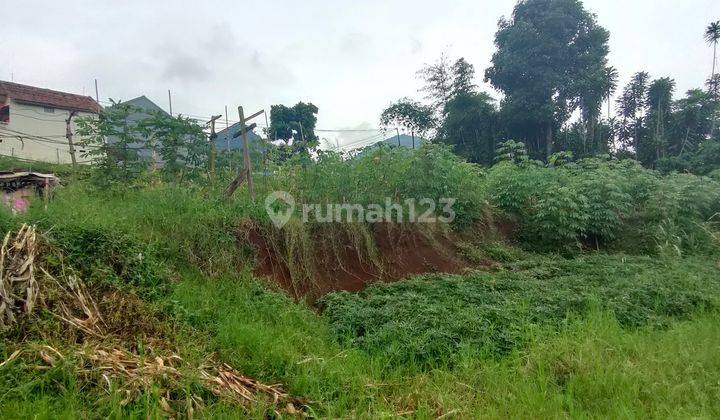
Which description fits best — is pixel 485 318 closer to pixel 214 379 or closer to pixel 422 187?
pixel 214 379

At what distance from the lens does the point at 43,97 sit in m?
16.7

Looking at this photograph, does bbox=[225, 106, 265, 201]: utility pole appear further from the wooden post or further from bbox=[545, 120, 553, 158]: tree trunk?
bbox=[545, 120, 553, 158]: tree trunk

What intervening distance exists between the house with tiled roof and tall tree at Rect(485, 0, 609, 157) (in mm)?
18864

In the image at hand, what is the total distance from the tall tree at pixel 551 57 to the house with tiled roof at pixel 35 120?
18864 millimetres

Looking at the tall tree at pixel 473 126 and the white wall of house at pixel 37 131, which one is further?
the tall tree at pixel 473 126

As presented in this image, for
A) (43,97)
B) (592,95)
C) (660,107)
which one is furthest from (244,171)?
(660,107)

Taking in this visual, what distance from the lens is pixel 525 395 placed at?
2555 mm

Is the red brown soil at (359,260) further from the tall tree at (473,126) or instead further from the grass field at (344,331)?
the tall tree at (473,126)

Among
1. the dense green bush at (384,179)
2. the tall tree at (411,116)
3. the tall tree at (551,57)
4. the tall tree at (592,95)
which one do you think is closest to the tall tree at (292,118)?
the tall tree at (411,116)

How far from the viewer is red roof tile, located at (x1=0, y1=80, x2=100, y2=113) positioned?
15859 mm

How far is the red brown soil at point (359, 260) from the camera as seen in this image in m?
4.81

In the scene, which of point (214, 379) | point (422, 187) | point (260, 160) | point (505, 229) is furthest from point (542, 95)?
point (214, 379)

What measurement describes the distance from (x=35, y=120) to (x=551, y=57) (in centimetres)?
2310

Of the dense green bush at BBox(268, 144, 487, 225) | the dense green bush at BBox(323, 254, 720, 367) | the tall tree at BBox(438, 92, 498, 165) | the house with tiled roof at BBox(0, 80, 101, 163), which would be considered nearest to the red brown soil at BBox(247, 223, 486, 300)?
the dense green bush at BBox(323, 254, 720, 367)
